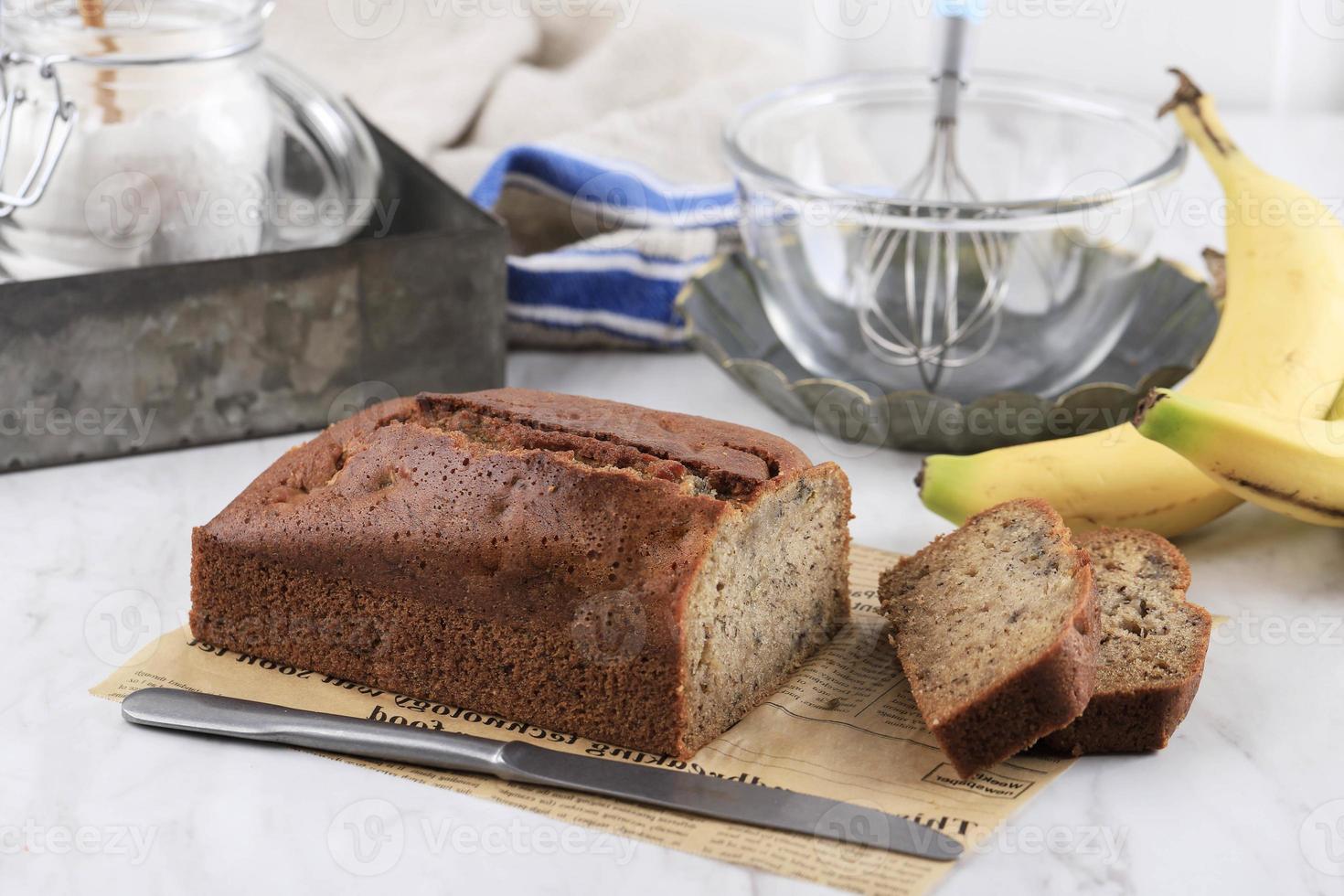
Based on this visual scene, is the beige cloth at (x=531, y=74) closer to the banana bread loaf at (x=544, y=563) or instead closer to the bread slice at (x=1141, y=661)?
the banana bread loaf at (x=544, y=563)

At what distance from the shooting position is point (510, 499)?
1.30 metres

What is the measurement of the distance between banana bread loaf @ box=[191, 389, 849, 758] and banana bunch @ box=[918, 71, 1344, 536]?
0.81 ft

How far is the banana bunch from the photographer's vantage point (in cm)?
158

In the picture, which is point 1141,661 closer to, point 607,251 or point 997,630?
point 997,630

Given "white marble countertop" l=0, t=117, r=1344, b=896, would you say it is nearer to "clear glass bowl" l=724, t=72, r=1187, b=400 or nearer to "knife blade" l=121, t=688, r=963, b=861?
"knife blade" l=121, t=688, r=963, b=861

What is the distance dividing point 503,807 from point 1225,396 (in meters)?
0.94

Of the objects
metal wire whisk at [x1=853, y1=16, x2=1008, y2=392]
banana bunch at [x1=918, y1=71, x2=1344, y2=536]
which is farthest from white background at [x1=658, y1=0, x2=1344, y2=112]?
banana bunch at [x1=918, y1=71, x2=1344, y2=536]

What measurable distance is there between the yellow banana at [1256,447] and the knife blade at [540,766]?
49cm

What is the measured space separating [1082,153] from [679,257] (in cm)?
61

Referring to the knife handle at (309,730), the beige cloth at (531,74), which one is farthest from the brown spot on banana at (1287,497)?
the beige cloth at (531,74)

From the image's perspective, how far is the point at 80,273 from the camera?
1.71m

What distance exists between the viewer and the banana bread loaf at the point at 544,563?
4.08ft

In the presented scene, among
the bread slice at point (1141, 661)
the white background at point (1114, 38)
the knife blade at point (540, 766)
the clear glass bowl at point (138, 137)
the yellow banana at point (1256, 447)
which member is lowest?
the knife blade at point (540, 766)

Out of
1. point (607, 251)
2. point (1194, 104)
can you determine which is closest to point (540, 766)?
point (607, 251)
